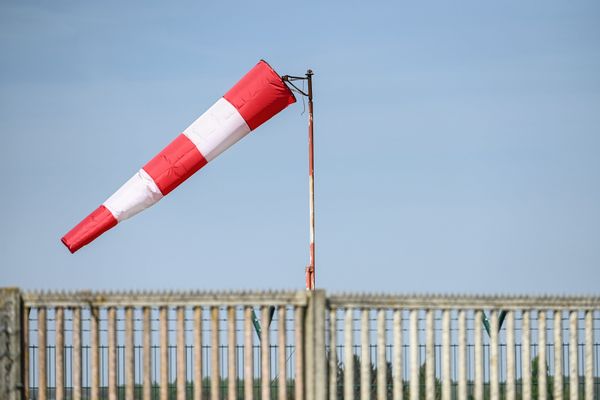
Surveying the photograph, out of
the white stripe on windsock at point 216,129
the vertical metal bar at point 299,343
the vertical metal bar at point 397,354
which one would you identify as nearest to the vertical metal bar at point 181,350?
the vertical metal bar at point 299,343

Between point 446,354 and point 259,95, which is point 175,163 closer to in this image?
point 259,95

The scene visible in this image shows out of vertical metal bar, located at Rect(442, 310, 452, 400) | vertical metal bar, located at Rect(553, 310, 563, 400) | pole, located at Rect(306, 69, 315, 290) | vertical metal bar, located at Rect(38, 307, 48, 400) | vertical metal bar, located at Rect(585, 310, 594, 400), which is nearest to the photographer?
vertical metal bar, located at Rect(38, 307, 48, 400)

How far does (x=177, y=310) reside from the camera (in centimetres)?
1630

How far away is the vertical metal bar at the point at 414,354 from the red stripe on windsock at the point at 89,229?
30.2 ft

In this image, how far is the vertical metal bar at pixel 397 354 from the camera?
16.7 meters

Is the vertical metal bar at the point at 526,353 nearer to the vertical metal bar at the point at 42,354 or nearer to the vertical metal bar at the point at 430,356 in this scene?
the vertical metal bar at the point at 430,356

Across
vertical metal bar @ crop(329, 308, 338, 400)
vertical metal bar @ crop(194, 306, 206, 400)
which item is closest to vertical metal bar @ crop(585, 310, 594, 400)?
vertical metal bar @ crop(329, 308, 338, 400)

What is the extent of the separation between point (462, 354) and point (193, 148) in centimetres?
925

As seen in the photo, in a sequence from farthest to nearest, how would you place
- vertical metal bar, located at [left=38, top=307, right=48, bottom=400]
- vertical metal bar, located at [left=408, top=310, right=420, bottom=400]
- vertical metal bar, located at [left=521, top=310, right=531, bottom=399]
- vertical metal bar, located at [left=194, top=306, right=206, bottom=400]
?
vertical metal bar, located at [left=521, top=310, right=531, bottom=399] < vertical metal bar, located at [left=408, top=310, right=420, bottom=400] < vertical metal bar, located at [left=38, top=307, right=48, bottom=400] < vertical metal bar, located at [left=194, top=306, right=206, bottom=400]

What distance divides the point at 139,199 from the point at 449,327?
9263mm

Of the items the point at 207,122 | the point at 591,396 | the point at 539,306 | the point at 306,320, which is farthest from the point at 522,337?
the point at 207,122

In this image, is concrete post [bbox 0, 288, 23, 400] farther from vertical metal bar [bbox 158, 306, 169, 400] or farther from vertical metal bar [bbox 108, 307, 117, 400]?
vertical metal bar [bbox 158, 306, 169, 400]

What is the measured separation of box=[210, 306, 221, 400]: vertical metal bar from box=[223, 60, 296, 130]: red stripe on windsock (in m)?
8.63

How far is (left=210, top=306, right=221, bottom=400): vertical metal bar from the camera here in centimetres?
1623
